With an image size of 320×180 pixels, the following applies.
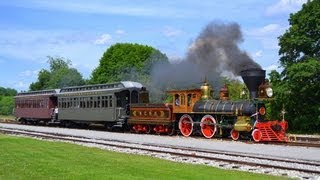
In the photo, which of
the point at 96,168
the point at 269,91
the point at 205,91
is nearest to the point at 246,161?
the point at 96,168

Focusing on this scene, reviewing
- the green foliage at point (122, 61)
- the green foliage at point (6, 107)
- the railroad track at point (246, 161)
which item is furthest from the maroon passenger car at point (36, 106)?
the green foliage at point (6, 107)

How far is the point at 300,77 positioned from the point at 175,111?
7812mm

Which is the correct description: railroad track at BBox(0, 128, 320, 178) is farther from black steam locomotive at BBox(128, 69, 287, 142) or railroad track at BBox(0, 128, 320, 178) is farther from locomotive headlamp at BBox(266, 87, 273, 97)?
locomotive headlamp at BBox(266, 87, 273, 97)

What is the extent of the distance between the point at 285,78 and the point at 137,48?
164 feet

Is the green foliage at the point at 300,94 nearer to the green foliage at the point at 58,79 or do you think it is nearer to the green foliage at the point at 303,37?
the green foliage at the point at 303,37

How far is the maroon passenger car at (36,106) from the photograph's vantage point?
44000 mm

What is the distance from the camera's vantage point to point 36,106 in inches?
1845

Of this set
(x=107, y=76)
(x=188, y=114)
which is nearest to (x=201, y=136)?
(x=188, y=114)

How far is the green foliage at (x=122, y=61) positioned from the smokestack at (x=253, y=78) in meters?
48.1

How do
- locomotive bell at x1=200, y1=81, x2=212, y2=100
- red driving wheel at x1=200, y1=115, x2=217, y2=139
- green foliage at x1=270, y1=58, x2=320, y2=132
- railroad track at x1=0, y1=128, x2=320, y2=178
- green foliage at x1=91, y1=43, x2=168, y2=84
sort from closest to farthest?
1. railroad track at x1=0, y1=128, x2=320, y2=178
2. red driving wheel at x1=200, y1=115, x2=217, y2=139
3. locomotive bell at x1=200, y1=81, x2=212, y2=100
4. green foliage at x1=270, y1=58, x2=320, y2=132
5. green foliage at x1=91, y1=43, x2=168, y2=84

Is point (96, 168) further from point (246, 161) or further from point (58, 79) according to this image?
point (58, 79)

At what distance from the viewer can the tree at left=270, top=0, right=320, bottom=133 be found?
31609 mm

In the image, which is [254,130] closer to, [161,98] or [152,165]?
[152,165]

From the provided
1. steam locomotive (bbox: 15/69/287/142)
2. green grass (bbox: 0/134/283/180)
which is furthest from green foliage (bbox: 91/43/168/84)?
green grass (bbox: 0/134/283/180)
